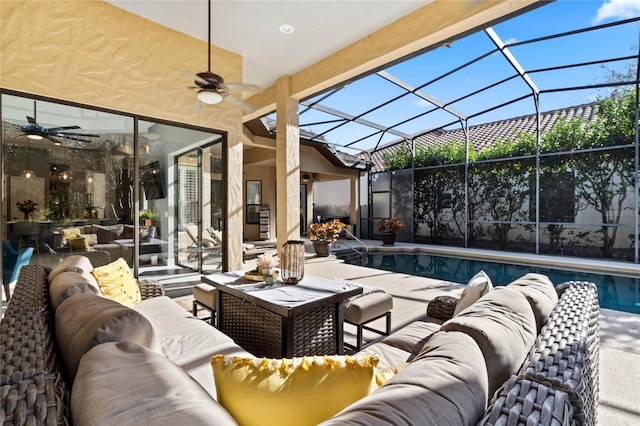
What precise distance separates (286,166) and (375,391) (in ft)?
15.0

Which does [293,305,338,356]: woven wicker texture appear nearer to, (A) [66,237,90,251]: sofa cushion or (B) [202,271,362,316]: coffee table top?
(B) [202,271,362,316]: coffee table top

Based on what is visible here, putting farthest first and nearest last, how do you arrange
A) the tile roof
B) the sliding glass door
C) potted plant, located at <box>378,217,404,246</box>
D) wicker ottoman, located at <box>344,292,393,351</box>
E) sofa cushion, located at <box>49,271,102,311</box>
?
potted plant, located at <box>378,217,404,246</box>, the tile roof, the sliding glass door, wicker ottoman, located at <box>344,292,393,351</box>, sofa cushion, located at <box>49,271,102,311</box>

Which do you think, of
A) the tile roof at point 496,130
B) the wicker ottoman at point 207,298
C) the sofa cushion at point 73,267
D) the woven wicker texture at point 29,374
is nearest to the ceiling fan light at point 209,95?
the sofa cushion at point 73,267

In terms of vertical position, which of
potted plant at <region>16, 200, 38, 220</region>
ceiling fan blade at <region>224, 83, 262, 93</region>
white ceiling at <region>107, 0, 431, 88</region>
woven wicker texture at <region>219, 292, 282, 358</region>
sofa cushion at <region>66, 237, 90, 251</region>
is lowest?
woven wicker texture at <region>219, 292, 282, 358</region>

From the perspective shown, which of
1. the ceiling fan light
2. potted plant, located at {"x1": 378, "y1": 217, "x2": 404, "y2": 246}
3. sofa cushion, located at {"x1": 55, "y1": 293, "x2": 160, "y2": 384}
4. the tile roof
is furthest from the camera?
potted plant, located at {"x1": 378, "y1": 217, "x2": 404, "y2": 246}

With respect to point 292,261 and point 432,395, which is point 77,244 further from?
point 432,395

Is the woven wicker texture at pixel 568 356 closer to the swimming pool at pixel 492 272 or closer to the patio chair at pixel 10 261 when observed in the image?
the swimming pool at pixel 492 272

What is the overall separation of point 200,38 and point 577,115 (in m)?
9.77

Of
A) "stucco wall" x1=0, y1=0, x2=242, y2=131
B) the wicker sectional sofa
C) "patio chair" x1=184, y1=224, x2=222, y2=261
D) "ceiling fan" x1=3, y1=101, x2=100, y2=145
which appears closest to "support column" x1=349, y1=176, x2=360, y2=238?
"patio chair" x1=184, y1=224, x2=222, y2=261

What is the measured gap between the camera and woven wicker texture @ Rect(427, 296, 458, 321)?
2.57 meters

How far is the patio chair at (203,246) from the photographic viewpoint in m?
4.59

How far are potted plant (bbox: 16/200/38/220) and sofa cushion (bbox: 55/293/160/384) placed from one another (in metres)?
2.87

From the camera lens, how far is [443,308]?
2617 millimetres

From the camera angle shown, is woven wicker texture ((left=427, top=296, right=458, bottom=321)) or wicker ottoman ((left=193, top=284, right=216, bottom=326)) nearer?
woven wicker texture ((left=427, top=296, right=458, bottom=321))
